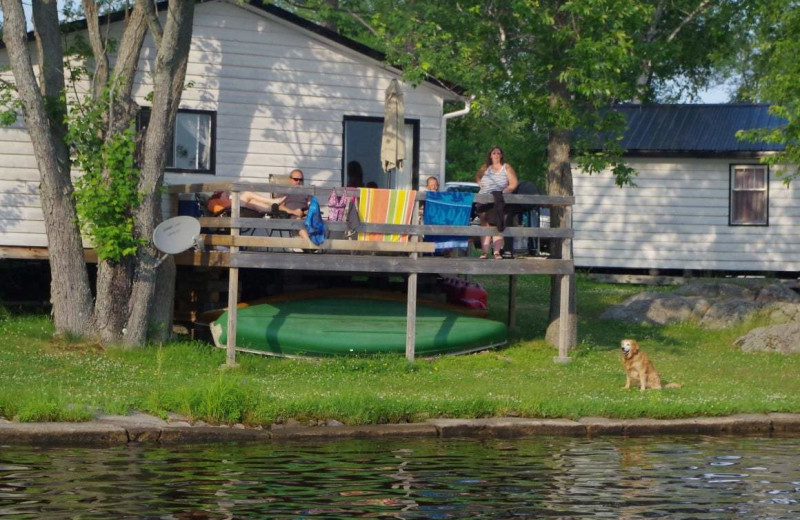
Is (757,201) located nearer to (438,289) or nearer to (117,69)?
(438,289)

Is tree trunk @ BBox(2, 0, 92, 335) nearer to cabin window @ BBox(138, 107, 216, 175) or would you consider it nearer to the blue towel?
cabin window @ BBox(138, 107, 216, 175)

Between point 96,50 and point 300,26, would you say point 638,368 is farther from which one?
point 96,50

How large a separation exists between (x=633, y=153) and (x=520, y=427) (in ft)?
60.6

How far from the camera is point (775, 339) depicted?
21.6 meters

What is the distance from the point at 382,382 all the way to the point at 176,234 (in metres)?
3.56

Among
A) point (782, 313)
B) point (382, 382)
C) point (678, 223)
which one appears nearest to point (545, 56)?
point (382, 382)

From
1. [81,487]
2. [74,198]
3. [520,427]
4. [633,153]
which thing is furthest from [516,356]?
[633,153]

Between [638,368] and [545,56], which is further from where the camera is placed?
[545,56]

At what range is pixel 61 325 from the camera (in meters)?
19.6

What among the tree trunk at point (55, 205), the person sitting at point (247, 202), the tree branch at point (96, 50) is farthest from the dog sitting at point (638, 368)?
the tree branch at point (96, 50)

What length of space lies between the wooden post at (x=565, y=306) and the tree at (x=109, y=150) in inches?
239

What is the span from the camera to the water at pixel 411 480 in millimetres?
10219

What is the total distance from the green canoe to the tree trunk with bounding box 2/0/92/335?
2089mm

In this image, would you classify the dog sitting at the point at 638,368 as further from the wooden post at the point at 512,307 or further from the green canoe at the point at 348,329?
the wooden post at the point at 512,307
